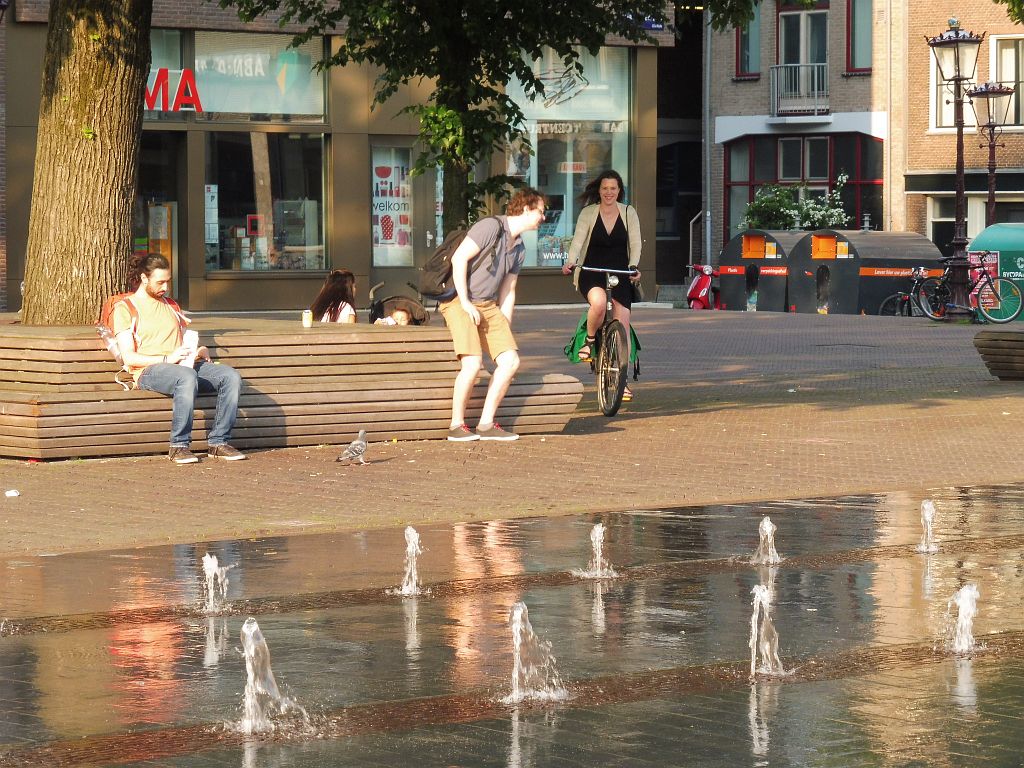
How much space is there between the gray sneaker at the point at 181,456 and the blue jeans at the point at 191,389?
3 centimetres

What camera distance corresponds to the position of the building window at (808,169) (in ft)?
151

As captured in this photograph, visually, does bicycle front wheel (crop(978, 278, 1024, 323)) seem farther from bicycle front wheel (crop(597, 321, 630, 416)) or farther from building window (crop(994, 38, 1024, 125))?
bicycle front wheel (crop(597, 321, 630, 416))

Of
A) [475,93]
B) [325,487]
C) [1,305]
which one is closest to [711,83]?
[1,305]

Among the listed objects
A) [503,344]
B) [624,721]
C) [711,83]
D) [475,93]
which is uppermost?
[711,83]

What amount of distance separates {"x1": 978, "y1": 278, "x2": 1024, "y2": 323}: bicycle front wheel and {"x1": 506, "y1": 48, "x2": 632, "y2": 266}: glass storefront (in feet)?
27.8

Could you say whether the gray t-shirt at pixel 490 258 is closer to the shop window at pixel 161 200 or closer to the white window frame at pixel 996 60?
the shop window at pixel 161 200

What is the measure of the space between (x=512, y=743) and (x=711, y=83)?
4422 centimetres

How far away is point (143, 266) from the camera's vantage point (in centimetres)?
1184

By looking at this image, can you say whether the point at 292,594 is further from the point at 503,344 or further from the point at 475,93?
the point at 475,93

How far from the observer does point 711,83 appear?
48125mm

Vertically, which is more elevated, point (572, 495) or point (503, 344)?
point (503, 344)

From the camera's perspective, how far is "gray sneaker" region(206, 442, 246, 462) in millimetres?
11594

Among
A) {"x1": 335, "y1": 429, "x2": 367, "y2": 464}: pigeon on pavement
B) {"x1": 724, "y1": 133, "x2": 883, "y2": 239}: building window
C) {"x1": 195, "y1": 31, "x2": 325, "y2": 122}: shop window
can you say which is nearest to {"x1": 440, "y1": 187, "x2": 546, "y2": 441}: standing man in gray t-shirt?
{"x1": 335, "y1": 429, "x2": 367, "y2": 464}: pigeon on pavement

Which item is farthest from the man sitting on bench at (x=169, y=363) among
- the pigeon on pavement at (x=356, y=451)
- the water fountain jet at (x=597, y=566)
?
the water fountain jet at (x=597, y=566)
